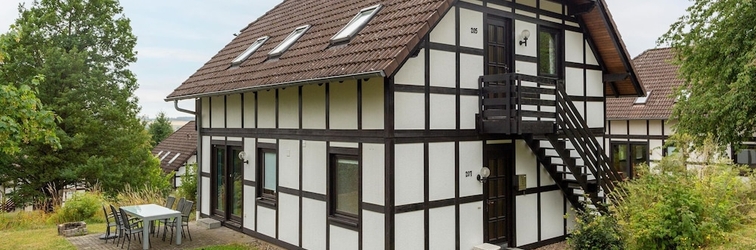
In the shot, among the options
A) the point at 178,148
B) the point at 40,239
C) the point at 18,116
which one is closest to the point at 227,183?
the point at 40,239

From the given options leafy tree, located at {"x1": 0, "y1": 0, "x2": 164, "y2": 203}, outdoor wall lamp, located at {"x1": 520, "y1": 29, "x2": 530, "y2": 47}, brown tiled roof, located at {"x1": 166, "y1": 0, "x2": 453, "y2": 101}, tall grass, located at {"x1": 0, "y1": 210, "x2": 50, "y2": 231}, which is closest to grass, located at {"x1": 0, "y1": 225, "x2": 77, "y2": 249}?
tall grass, located at {"x1": 0, "y1": 210, "x2": 50, "y2": 231}

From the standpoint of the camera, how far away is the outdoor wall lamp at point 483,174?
849 cm

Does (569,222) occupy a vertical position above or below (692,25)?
below

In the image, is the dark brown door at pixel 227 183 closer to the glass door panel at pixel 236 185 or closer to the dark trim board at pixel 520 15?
the glass door panel at pixel 236 185

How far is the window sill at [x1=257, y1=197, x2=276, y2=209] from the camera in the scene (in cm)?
980

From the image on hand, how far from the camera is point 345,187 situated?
8.32 metres

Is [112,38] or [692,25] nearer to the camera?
[692,25]

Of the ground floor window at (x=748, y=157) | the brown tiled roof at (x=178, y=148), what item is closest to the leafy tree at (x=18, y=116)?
the ground floor window at (x=748, y=157)

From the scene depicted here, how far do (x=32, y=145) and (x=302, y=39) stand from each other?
44.4 feet

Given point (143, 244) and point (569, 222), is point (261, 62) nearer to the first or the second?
point (143, 244)

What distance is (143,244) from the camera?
30.1ft

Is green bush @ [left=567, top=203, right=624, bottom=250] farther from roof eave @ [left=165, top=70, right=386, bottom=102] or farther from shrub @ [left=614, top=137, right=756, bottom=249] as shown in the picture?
roof eave @ [left=165, top=70, right=386, bottom=102]

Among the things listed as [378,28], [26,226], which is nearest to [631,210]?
[378,28]

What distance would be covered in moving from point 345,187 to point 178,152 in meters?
23.5
